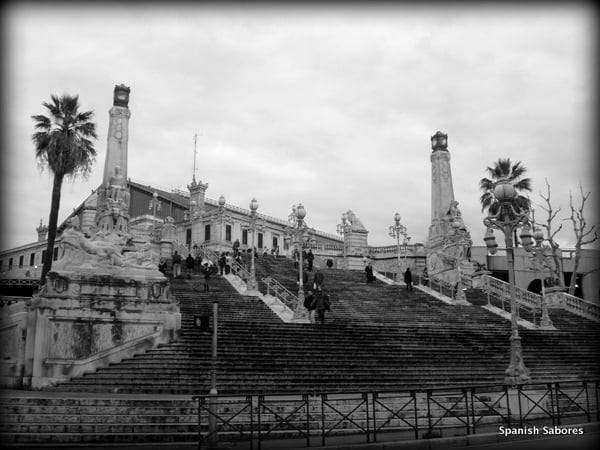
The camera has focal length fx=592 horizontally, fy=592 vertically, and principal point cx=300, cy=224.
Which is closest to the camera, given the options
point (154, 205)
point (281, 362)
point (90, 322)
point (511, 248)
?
point (511, 248)

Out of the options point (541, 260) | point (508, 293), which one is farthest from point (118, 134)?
point (541, 260)

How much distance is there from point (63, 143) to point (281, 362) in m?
19.3

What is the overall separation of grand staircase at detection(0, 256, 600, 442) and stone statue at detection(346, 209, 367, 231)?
2022 centimetres

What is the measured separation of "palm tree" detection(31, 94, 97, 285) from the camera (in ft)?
102

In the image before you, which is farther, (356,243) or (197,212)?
(197,212)

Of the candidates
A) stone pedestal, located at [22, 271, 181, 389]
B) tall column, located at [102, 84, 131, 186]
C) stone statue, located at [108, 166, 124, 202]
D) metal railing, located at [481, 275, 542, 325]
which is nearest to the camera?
stone pedestal, located at [22, 271, 181, 389]

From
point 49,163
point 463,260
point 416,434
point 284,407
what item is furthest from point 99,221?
point 416,434

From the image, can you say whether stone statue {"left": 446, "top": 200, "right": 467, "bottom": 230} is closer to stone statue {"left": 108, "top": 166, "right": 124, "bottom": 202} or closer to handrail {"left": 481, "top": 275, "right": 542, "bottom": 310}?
handrail {"left": 481, "top": 275, "right": 542, "bottom": 310}

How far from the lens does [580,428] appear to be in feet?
42.9

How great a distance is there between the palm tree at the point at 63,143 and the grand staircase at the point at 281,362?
8.22 metres

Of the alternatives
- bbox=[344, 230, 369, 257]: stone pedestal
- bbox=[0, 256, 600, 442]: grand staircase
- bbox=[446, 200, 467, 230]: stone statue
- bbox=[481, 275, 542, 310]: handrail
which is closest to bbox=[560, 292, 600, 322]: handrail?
bbox=[481, 275, 542, 310]: handrail

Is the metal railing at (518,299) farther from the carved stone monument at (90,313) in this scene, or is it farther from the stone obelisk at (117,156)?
the stone obelisk at (117,156)

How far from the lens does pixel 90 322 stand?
62.0 feet

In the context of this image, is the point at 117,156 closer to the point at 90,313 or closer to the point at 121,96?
the point at 121,96
